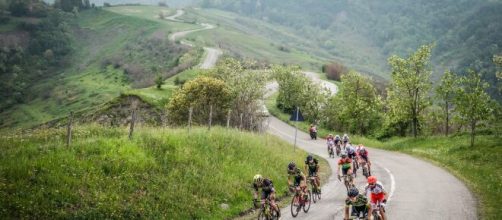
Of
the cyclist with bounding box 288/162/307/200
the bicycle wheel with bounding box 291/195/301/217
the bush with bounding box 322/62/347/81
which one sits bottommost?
the bush with bounding box 322/62/347/81

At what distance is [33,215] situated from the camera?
49.1 ft

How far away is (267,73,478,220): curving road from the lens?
20.0m

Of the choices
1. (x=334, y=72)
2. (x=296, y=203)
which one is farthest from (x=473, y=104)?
(x=334, y=72)

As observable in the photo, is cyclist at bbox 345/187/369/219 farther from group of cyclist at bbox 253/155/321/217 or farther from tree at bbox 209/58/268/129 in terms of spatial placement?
tree at bbox 209/58/268/129

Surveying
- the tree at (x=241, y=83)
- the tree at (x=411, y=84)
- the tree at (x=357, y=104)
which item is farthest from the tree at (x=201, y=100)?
the tree at (x=357, y=104)

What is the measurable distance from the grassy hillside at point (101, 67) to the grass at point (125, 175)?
50473 millimetres

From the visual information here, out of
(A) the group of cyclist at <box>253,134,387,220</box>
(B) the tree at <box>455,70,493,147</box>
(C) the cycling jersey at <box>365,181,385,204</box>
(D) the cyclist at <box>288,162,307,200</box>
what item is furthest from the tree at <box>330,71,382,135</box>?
(C) the cycling jersey at <box>365,181,385,204</box>

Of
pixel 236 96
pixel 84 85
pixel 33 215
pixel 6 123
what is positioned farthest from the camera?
pixel 84 85

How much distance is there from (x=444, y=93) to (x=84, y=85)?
261 feet

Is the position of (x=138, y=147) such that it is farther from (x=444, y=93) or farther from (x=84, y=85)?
(x=84, y=85)

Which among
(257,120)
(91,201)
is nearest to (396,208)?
(91,201)

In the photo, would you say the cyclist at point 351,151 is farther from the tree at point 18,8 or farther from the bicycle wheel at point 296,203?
the tree at point 18,8

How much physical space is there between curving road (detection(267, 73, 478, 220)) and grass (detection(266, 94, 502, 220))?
693 mm

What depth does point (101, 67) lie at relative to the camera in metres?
120
